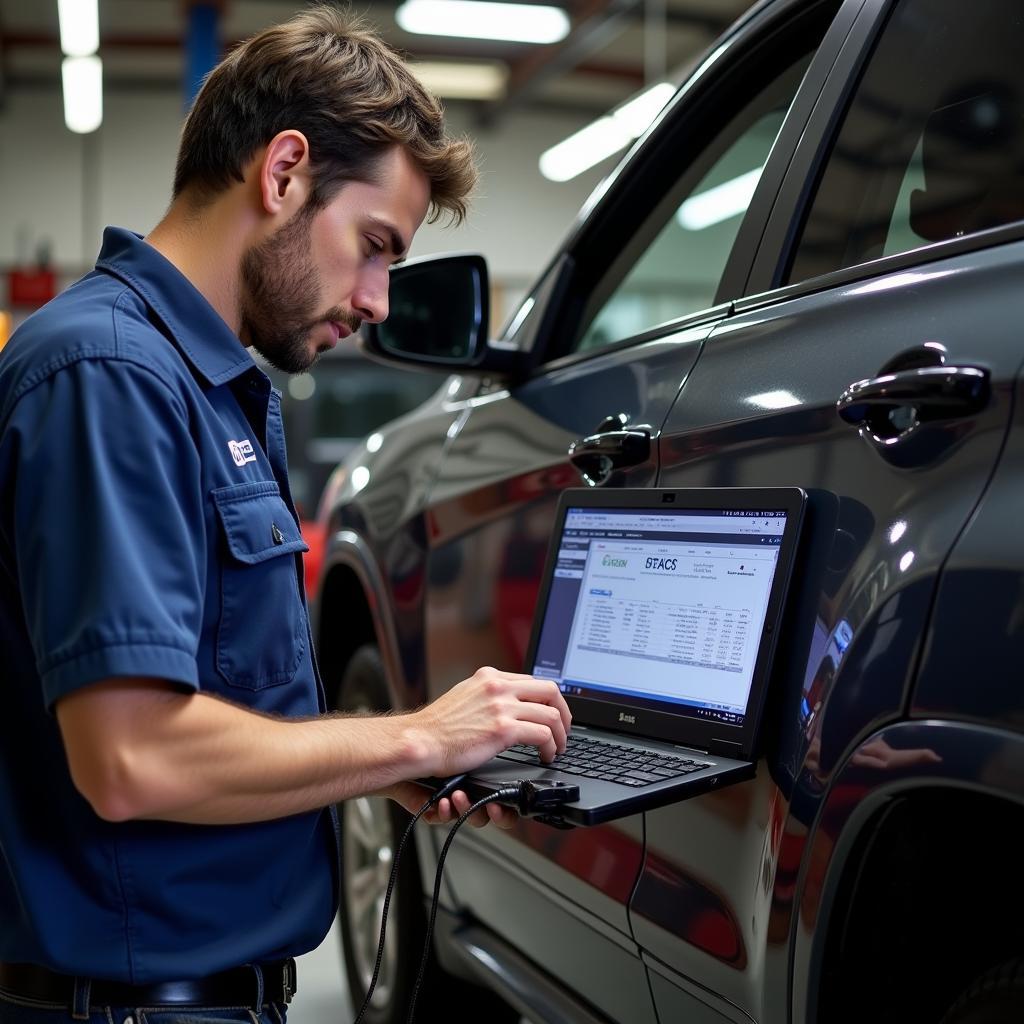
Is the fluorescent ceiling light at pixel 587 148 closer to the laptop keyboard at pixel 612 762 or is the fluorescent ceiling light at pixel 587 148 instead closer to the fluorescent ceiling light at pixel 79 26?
the fluorescent ceiling light at pixel 79 26

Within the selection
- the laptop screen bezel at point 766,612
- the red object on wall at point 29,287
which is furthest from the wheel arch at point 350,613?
the red object on wall at point 29,287

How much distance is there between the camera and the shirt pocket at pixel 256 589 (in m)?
1.29

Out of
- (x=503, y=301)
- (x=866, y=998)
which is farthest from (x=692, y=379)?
(x=503, y=301)

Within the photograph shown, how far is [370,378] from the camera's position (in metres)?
11.8

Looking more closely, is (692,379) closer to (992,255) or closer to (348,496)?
(992,255)

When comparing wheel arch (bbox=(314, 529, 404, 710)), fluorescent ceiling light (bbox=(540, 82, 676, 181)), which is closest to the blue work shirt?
wheel arch (bbox=(314, 529, 404, 710))

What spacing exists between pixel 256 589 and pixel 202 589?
0.13 metres

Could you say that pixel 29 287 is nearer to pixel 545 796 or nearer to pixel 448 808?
pixel 448 808

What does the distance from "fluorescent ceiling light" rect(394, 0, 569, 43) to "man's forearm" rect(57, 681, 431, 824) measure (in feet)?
29.4

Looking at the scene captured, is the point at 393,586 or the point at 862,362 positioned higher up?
the point at 862,362

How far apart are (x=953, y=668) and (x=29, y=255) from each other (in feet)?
44.2

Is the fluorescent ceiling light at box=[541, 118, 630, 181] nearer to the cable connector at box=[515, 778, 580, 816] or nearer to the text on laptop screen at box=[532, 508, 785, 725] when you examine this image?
the text on laptop screen at box=[532, 508, 785, 725]

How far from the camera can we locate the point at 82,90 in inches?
422

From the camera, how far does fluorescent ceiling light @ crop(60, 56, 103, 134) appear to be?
10070mm
